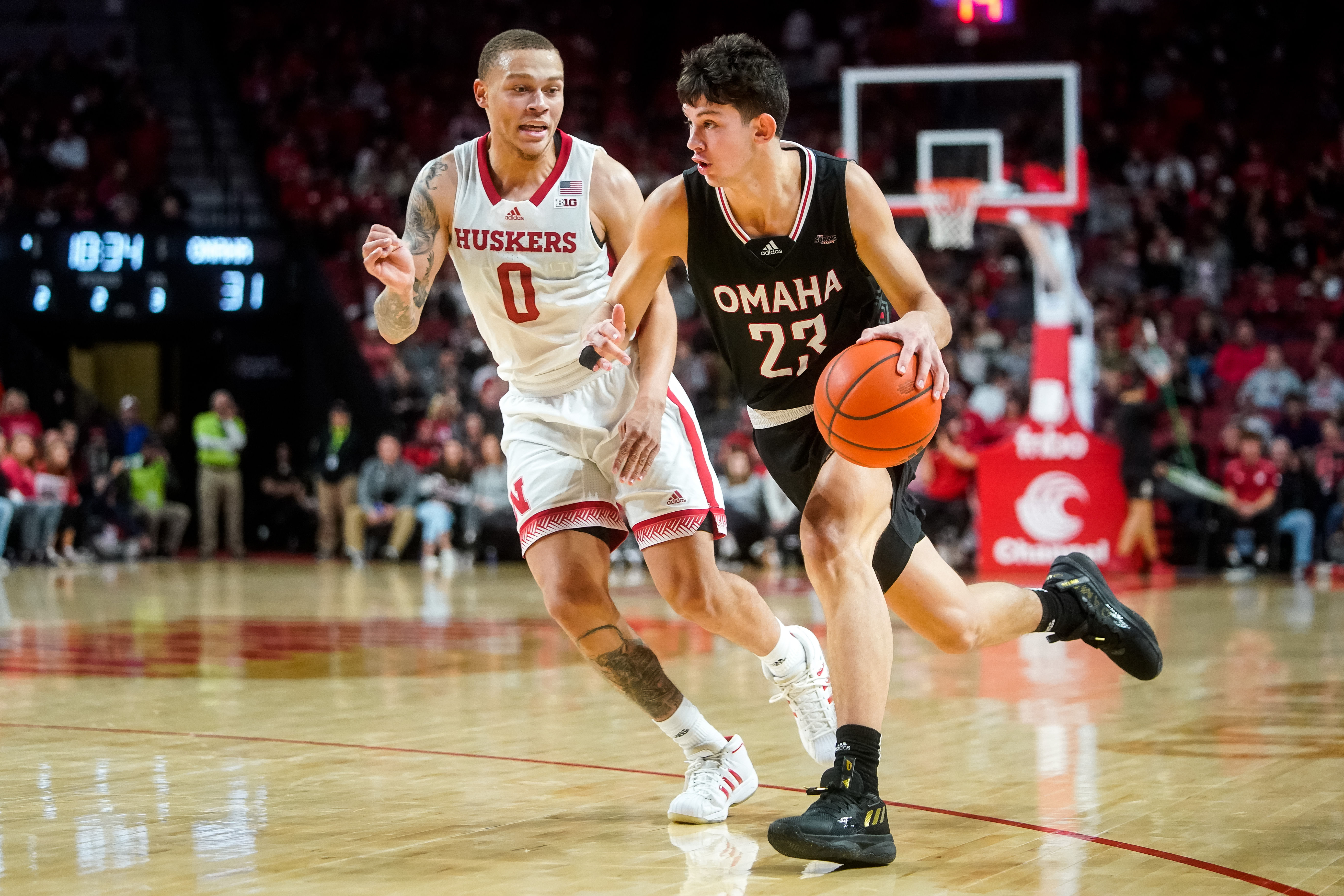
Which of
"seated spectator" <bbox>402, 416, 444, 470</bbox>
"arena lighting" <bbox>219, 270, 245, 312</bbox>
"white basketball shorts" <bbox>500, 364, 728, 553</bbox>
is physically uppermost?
"arena lighting" <bbox>219, 270, 245, 312</bbox>

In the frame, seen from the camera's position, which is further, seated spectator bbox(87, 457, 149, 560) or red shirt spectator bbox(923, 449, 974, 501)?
seated spectator bbox(87, 457, 149, 560)

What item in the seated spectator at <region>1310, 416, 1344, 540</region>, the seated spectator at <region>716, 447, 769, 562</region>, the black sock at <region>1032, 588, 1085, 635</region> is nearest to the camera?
the black sock at <region>1032, 588, 1085, 635</region>

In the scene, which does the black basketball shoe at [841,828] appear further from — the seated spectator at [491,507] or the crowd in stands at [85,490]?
the crowd in stands at [85,490]

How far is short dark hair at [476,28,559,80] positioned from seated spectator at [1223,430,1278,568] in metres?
10.7

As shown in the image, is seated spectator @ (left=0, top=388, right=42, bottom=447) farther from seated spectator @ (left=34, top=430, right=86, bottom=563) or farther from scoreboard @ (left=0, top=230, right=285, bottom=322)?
scoreboard @ (left=0, top=230, right=285, bottom=322)

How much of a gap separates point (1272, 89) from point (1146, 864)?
17952 millimetres

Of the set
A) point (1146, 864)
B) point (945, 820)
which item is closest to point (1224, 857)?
point (1146, 864)

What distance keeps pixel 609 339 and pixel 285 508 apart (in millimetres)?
14816

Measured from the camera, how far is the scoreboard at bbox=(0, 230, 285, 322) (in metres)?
16.8

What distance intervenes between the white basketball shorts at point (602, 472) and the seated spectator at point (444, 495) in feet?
35.9

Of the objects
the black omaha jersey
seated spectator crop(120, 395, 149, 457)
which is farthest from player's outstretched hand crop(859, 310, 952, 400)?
seated spectator crop(120, 395, 149, 457)

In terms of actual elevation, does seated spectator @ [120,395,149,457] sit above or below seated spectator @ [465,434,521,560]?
above

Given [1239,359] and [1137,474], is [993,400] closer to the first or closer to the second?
[1137,474]

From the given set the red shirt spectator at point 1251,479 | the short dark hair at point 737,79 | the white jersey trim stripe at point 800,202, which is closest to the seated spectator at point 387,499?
the red shirt spectator at point 1251,479
